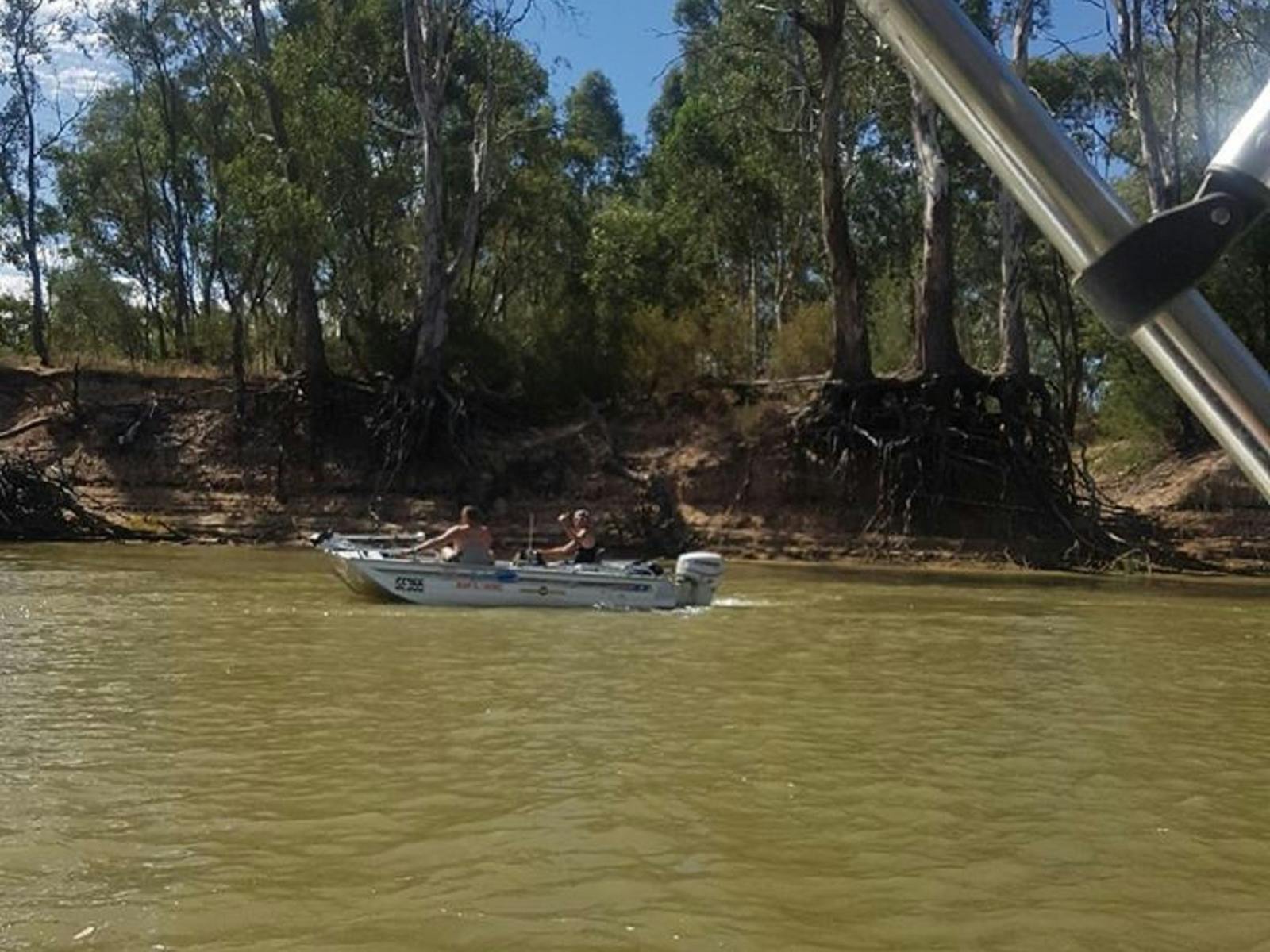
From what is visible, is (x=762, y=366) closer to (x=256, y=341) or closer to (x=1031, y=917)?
(x=256, y=341)

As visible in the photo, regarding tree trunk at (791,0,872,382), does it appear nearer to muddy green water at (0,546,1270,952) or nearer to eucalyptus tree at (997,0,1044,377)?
eucalyptus tree at (997,0,1044,377)

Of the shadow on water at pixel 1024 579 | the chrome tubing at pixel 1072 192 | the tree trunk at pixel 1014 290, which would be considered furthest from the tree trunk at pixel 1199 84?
the chrome tubing at pixel 1072 192

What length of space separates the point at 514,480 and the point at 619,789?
2124cm

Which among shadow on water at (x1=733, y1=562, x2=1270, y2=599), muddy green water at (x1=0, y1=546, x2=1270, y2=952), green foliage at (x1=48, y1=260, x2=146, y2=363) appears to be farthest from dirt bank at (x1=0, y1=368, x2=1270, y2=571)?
green foliage at (x1=48, y1=260, x2=146, y2=363)

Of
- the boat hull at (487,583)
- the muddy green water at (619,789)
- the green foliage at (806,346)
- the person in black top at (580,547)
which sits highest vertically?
the green foliage at (806,346)

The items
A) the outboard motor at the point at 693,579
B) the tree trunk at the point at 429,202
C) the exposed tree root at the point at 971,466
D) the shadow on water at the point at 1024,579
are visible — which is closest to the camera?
the outboard motor at the point at 693,579

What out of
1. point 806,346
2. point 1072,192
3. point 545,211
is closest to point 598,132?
point 545,211

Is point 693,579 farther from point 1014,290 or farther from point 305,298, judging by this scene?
point 305,298

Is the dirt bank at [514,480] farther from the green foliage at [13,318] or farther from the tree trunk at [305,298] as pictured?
the green foliage at [13,318]

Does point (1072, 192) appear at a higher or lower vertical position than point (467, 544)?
higher

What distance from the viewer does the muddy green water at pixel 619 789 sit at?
5.45 m

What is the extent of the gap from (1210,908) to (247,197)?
24.4 m

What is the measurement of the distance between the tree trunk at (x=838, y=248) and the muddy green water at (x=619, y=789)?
43.6ft

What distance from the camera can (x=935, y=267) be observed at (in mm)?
26359
